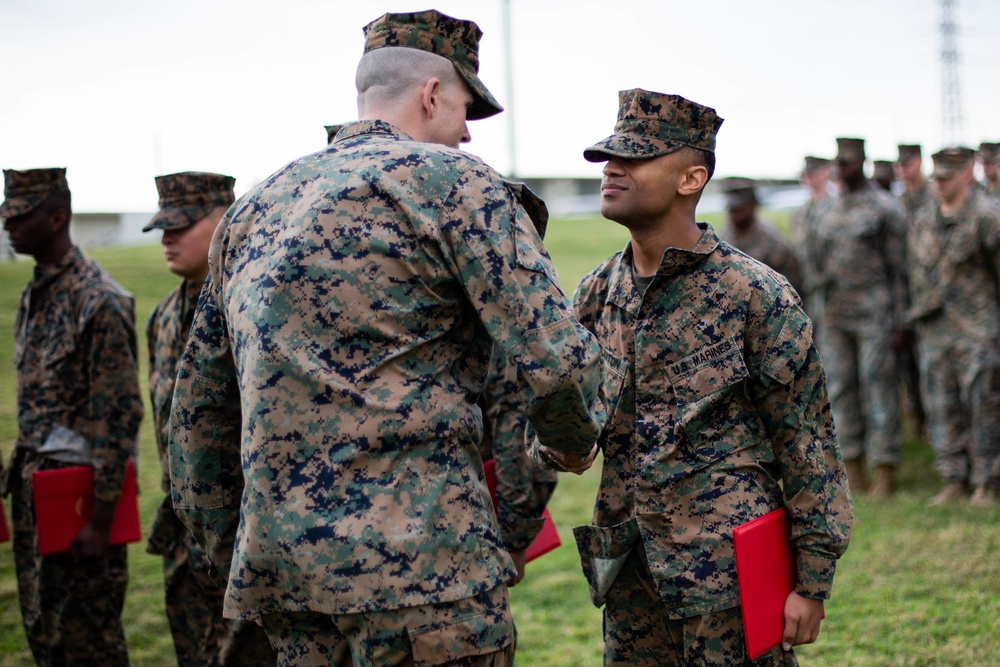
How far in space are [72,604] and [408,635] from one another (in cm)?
304

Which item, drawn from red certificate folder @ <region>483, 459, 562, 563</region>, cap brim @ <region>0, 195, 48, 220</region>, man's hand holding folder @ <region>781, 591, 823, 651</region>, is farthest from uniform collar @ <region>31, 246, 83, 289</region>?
man's hand holding folder @ <region>781, 591, 823, 651</region>

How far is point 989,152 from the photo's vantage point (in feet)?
31.8

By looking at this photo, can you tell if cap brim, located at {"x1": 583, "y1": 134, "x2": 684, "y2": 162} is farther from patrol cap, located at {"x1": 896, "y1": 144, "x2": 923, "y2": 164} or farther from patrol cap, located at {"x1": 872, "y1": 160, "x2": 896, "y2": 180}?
patrol cap, located at {"x1": 872, "y1": 160, "x2": 896, "y2": 180}

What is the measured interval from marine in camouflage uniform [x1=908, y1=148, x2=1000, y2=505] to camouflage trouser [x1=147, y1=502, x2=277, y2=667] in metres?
5.51

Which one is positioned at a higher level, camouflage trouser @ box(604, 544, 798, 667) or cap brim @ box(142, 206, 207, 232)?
cap brim @ box(142, 206, 207, 232)

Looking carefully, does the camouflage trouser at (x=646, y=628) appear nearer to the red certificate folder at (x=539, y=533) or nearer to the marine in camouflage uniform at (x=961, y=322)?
the red certificate folder at (x=539, y=533)

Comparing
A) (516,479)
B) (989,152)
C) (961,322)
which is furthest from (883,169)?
(516,479)

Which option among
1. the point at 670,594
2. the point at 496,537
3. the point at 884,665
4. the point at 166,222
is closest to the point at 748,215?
the point at 884,665

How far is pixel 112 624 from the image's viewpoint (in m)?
4.55

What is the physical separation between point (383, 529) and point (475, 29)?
4.26ft

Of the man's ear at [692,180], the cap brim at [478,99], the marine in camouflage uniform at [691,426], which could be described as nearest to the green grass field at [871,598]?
the marine in camouflage uniform at [691,426]

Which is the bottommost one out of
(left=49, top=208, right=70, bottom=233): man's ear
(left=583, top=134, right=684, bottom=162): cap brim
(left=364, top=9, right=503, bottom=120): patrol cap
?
(left=49, top=208, right=70, bottom=233): man's ear

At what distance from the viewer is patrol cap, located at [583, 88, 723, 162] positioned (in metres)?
2.97

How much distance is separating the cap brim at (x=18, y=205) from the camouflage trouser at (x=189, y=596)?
162 cm
